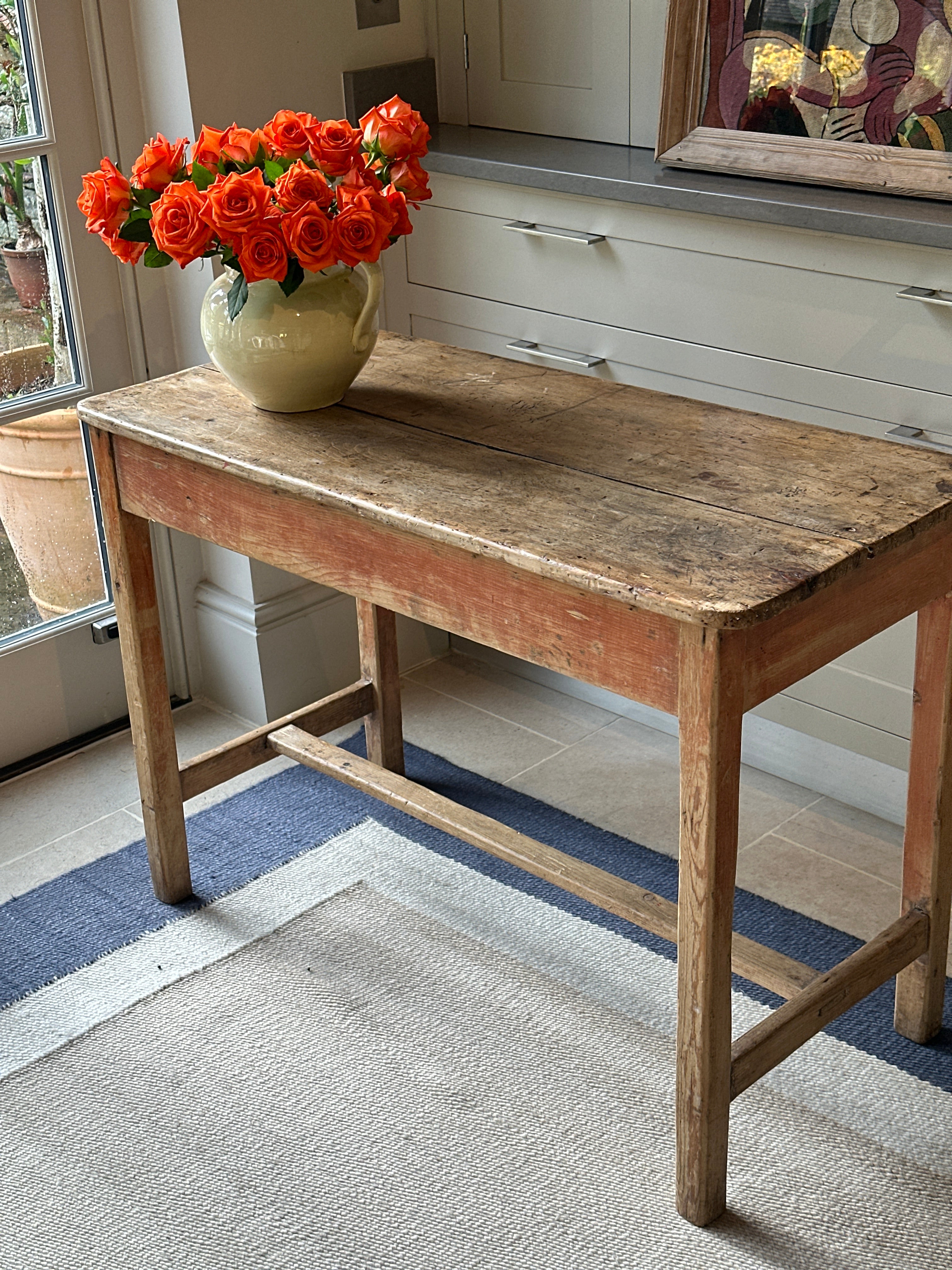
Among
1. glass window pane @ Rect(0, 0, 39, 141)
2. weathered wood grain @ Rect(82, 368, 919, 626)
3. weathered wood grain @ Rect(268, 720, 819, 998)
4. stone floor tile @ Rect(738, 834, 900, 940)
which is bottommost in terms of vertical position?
stone floor tile @ Rect(738, 834, 900, 940)

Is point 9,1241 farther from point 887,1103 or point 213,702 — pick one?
point 213,702

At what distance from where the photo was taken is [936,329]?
2113 millimetres

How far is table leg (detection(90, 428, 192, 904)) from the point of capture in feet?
6.79

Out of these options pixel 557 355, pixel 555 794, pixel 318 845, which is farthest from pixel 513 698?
pixel 557 355

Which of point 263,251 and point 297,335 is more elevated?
point 263,251

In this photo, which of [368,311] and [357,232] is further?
[368,311]

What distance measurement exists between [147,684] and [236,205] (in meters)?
0.82

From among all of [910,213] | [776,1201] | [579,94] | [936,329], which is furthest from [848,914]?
[579,94]

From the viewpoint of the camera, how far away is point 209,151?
1.78 metres

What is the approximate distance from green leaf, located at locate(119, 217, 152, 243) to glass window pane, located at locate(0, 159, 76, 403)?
823 millimetres

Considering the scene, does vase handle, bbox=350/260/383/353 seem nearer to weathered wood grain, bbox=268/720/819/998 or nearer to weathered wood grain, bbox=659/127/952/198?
weathered wood grain, bbox=268/720/819/998

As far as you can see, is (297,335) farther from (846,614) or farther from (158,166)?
(846,614)

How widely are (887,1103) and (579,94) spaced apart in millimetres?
2002

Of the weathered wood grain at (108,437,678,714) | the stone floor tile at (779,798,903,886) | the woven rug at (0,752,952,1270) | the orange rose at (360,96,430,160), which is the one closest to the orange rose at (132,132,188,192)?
the orange rose at (360,96,430,160)
